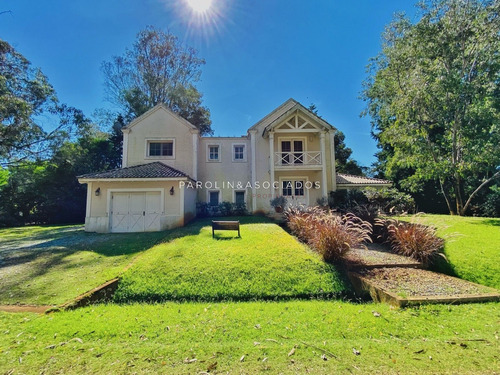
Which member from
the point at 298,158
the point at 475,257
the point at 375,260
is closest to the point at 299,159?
the point at 298,158

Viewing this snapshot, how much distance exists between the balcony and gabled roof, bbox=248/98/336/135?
2.16 m

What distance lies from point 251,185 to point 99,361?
1450cm

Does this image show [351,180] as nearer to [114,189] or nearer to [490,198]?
[490,198]

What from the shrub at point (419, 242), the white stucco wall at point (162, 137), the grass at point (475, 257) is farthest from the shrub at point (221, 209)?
the grass at point (475, 257)

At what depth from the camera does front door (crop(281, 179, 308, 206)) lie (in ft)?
56.5

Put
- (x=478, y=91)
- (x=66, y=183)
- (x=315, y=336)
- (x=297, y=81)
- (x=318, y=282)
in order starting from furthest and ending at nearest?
(x=66, y=183), (x=297, y=81), (x=478, y=91), (x=318, y=282), (x=315, y=336)

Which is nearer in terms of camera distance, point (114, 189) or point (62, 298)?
point (62, 298)

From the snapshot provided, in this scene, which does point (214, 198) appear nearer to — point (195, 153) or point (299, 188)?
point (195, 153)

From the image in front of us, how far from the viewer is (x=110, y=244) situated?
31.4 feet

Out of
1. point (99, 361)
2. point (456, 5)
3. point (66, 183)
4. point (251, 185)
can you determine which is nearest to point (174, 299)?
point (99, 361)

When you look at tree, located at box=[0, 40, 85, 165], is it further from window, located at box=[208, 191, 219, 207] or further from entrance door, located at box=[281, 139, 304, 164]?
entrance door, located at box=[281, 139, 304, 164]

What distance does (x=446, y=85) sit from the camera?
40.0 feet

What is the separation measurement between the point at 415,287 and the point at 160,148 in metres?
16.5

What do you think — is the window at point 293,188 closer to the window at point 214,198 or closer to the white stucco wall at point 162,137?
the window at point 214,198
